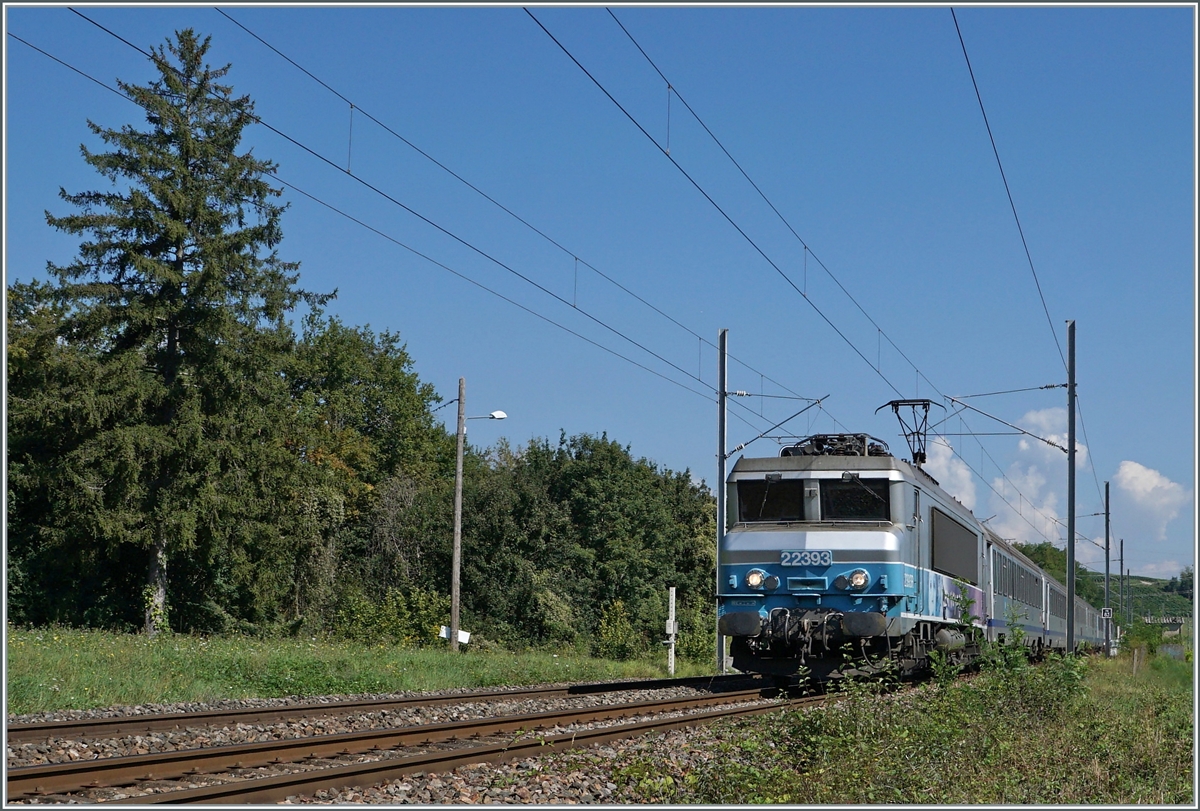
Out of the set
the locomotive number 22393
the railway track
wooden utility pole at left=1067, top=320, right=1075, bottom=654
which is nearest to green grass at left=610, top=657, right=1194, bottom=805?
the railway track

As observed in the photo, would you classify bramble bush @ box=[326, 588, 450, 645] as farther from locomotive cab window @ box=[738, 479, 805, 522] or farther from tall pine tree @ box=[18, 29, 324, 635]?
locomotive cab window @ box=[738, 479, 805, 522]

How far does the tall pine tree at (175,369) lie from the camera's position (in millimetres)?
35219

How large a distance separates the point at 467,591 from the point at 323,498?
7041 mm

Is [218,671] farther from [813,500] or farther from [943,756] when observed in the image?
[943,756]

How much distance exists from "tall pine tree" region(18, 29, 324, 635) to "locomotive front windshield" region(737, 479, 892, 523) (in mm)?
21673

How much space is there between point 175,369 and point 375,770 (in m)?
30.2

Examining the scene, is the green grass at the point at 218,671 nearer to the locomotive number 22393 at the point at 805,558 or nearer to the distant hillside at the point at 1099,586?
the locomotive number 22393 at the point at 805,558

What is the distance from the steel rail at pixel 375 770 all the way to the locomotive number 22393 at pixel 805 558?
17.0ft

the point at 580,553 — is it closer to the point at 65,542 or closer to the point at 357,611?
the point at 357,611

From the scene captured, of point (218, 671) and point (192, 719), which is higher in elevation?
point (192, 719)

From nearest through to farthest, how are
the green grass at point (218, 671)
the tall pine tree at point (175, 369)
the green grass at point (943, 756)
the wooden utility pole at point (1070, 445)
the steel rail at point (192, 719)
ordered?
the green grass at point (943, 756), the steel rail at point (192, 719), the green grass at point (218, 671), the wooden utility pole at point (1070, 445), the tall pine tree at point (175, 369)

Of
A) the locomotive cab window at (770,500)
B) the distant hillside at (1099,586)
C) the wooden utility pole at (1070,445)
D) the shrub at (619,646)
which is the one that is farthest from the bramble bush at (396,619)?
the distant hillside at (1099,586)

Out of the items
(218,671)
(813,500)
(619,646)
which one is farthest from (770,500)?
(619,646)

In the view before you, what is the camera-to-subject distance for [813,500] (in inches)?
736
